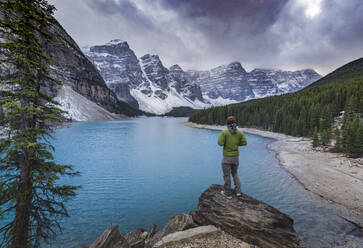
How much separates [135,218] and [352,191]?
15069mm

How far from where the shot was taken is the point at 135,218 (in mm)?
9773

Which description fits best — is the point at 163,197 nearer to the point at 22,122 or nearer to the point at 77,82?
the point at 22,122

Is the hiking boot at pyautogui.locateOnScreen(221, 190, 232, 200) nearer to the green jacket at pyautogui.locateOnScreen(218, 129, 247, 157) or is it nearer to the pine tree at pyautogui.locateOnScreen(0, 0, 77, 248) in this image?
the green jacket at pyautogui.locateOnScreen(218, 129, 247, 157)

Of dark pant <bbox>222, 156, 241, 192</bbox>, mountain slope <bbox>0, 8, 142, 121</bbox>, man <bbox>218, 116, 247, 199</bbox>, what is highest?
mountain slope <bbox>0, 8, 142, 121</bbox>

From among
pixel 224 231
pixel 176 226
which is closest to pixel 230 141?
pixel 224 231

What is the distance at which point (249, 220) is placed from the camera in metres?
6.37

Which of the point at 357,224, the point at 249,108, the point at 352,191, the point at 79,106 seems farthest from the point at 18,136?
the point at 79,106

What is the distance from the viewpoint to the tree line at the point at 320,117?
68.9 ft

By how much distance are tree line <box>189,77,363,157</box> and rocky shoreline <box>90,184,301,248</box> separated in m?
21.0

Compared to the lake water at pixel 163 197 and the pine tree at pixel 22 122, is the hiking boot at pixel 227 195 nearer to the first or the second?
the lake water at pixel 163 197

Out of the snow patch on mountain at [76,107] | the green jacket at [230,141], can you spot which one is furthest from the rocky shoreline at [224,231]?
the snow patch on mountain at [76,107]

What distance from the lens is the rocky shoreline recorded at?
17.5 ft

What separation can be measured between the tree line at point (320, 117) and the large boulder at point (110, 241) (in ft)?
86.5

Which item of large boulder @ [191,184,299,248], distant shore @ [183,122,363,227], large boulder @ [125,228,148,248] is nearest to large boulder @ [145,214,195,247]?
large boulder @ [125,228,148,248]
